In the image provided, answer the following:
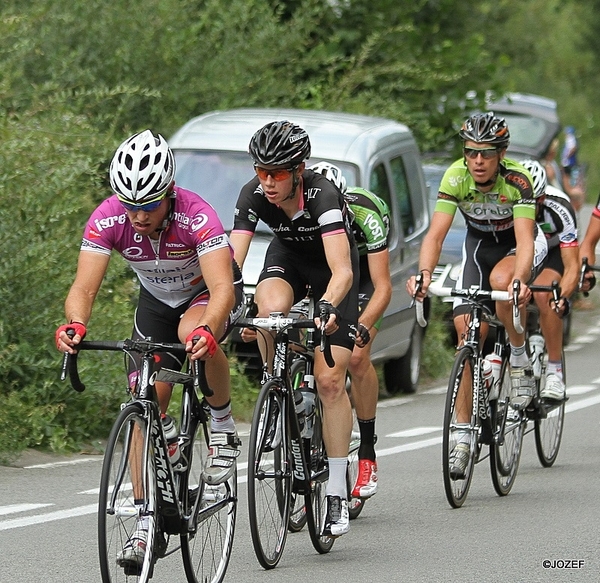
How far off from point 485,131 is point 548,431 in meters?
2.40

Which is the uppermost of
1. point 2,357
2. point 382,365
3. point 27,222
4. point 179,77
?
point 179,77

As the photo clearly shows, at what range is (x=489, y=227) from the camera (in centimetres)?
928

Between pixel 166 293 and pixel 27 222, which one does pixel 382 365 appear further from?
pixel 166 293

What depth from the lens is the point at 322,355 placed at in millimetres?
7188

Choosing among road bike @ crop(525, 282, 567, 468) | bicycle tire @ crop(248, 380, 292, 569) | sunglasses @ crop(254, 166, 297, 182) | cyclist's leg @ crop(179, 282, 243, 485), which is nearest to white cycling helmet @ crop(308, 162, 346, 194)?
sunglasses @ crop(254, 166, 297, 182)

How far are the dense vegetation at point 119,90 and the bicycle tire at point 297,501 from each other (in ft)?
8.64

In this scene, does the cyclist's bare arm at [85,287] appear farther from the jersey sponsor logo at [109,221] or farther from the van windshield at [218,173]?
the van windshield at [218,173]

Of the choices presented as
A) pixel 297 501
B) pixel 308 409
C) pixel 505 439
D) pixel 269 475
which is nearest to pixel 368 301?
pixel 308 409

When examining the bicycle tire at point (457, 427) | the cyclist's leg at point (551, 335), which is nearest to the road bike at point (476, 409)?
the bicycle tire at point (457, 427)

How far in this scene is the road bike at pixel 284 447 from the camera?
6.57m

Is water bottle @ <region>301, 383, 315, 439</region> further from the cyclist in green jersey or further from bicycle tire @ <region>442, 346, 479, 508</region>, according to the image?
the cyclist in green jersey

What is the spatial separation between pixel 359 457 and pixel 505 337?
70.3 inches

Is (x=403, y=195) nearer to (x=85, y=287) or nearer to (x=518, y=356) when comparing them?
(x=518, y=356)

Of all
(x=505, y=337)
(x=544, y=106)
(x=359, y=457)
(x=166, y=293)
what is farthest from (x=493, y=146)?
(x=544, y=106)
